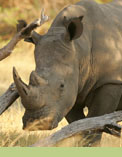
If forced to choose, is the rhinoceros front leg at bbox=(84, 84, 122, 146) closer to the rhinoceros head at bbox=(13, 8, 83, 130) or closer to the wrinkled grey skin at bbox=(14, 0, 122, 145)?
the wrinkled grey skin at bbox=(14, 0, 122, 145)

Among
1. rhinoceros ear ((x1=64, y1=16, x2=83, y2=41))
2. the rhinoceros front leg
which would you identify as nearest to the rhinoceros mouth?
the rhinoceros front leg

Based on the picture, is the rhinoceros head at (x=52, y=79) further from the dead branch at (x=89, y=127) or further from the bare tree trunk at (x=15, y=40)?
the dead branch at (x=89, y=127)

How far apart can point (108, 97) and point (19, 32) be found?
1.72 m

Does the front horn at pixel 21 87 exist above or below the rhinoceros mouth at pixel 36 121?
above

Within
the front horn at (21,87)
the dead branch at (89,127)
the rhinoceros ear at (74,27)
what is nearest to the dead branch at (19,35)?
the front horn at (21,87)

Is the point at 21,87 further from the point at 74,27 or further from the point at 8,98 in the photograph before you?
the point at 74,27

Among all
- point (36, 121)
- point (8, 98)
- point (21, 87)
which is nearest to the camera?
point (21, 87)

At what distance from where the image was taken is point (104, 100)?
6.95m

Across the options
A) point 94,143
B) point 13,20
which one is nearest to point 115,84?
point 94,143

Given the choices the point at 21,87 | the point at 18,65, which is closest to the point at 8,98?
the point at 21,87

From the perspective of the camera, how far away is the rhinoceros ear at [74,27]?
6.44m

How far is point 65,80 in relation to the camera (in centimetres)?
641

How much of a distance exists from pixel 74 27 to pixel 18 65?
7.75 metres

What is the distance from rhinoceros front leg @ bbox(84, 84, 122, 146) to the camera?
6.91 m
